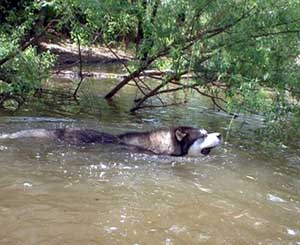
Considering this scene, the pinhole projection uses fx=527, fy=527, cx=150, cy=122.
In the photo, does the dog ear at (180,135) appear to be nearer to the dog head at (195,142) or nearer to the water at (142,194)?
the dog head at (195,142)

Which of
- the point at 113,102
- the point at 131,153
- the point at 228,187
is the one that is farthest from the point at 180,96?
the point at 228,187

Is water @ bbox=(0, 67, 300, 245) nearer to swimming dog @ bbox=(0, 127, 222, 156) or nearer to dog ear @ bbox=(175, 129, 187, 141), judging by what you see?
swimming dog @ bbox=(0, 127, 222, 156)

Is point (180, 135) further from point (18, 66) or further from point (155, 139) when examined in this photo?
point (18, 66)

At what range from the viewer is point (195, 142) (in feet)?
30.7

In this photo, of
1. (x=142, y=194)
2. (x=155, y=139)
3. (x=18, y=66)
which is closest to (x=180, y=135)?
(x=155, y=139)

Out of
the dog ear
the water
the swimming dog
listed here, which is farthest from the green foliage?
the dog ear

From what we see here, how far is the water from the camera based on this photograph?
208 inches

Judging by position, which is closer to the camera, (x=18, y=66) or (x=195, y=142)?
(x=195, y=142)

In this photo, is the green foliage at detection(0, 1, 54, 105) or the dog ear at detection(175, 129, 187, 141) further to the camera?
the green foliage at detection(0, 1, 54, 105)

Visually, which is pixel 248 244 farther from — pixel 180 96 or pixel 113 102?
pixel 180 96

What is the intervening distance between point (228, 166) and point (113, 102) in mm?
6574

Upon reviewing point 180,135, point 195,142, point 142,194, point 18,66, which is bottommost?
point 142,194

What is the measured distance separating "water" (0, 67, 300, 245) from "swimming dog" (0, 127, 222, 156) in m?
0.26

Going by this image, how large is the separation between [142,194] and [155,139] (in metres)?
2.77
